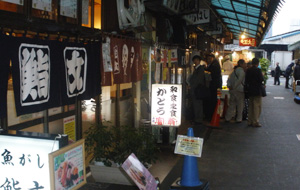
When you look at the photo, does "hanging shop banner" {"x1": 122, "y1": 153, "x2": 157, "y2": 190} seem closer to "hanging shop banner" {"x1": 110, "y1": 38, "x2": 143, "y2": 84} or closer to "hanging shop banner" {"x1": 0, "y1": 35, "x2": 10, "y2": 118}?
"hanging shop banner" {"x1": 0, "y1": 35, "x2": 10, "y2": 118}

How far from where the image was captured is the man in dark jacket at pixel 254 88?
41.6ft

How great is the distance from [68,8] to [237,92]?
929 cm

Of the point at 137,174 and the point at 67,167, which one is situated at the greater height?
the point at 67,167

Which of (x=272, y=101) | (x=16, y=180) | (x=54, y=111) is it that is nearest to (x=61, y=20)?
(x=54, y=111)

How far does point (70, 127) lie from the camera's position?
6566 mm

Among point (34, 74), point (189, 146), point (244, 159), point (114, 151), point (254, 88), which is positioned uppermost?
point (34, 74)

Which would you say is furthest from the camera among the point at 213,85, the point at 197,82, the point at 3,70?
the point at 213,85

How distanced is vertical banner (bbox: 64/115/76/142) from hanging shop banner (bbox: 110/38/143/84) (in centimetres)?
134

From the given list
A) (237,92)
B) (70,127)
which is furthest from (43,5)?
(237,92)

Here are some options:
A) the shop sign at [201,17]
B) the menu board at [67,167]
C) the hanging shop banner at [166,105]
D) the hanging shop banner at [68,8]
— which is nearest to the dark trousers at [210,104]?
the shop sign at [201,17]

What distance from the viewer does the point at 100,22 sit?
768 cm

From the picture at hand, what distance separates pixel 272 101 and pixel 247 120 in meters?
8.41

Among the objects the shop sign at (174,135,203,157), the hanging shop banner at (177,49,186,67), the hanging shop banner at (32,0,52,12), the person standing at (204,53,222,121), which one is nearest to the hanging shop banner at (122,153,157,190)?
the shop sign at (174,135,203,157)

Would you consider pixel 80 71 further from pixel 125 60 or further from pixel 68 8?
pixel 125 60
